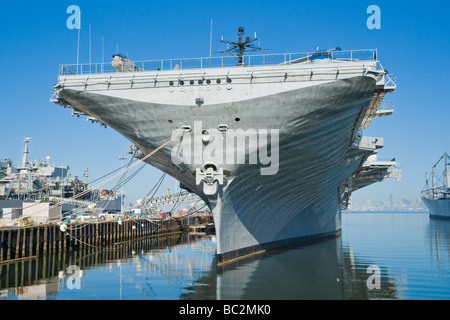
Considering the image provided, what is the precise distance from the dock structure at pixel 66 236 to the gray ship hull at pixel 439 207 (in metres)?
48.5

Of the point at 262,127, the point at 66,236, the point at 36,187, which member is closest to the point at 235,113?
the point at 262,127

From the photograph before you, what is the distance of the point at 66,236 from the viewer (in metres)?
19.3

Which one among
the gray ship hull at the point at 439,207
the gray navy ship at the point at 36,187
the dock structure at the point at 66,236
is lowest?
the dock structure at the point at 66,236

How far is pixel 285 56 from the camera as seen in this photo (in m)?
11.4

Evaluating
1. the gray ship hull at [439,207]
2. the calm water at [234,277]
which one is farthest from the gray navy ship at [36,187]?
the gray ship hull at [439,207]

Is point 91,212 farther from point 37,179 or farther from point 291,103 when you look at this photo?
point 291,103

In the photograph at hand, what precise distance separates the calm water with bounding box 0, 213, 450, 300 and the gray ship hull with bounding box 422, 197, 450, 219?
158ft

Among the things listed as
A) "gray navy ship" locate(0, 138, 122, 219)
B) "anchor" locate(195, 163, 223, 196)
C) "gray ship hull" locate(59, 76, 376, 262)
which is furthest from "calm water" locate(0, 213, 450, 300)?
"gray navy ship" locate(0, 138, 122, 219)

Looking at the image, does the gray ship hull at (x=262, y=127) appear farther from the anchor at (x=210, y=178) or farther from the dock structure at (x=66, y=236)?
the dock structure at (x=66, y=236)

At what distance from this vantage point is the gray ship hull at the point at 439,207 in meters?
59.2

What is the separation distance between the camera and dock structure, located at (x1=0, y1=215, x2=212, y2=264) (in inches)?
627

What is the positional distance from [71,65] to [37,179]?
96.9ft
